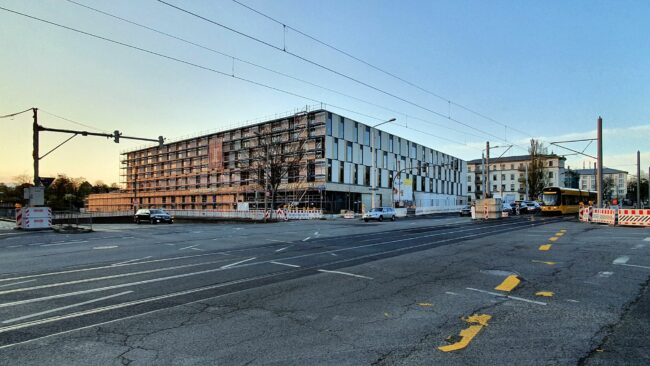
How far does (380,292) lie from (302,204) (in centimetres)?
5214

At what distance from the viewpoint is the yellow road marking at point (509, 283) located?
7480 millimetres

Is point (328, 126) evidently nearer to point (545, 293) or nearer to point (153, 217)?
point (153, 217)

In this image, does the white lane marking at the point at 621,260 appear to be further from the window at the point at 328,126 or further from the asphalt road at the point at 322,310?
the window at the point at 328,126

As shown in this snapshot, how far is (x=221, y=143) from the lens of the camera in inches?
2938

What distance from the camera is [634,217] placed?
84.7ft

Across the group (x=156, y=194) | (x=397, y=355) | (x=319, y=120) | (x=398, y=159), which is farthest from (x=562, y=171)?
(x=397, y=355)

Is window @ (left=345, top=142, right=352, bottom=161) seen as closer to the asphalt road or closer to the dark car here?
the dark car

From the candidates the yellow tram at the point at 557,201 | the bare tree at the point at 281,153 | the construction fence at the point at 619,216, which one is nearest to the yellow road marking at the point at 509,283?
the construction fence at the point at 619,216

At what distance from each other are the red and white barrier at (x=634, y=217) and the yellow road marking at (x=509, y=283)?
2298 cm

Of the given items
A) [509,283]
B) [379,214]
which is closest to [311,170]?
[379,214]

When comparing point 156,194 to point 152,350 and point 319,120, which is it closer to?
point 319,120

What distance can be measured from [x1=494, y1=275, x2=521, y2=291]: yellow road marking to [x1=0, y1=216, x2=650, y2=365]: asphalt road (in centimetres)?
10

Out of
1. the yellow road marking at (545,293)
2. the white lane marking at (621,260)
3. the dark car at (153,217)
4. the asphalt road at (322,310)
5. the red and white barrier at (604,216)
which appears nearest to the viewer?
the asphalt road at (322,310)

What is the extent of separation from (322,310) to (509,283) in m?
4.16
